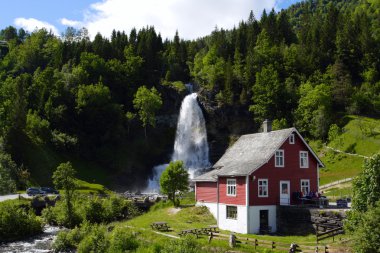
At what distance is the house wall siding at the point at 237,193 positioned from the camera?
120ft

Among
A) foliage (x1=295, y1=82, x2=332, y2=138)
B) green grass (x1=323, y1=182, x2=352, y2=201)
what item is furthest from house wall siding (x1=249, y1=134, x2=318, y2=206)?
foliage (x1=295, y1=82, x2=332, y2=138)

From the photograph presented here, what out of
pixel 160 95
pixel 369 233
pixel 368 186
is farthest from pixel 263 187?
pixel 160 95

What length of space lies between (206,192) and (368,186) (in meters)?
22.4

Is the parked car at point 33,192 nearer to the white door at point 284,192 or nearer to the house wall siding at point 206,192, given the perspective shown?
the house wall siding at point 206,192

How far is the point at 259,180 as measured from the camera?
3712 cm

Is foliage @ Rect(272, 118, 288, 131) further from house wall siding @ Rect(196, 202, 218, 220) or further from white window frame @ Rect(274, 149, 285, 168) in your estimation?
white window frame @ Rect(274, 149, 285, 168)

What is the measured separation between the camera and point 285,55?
3794 inches

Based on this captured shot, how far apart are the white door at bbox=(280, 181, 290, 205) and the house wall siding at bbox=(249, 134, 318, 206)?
0.36 m

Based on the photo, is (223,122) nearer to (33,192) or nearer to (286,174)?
(33,192)

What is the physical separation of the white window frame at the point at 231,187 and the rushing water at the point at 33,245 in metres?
15.6

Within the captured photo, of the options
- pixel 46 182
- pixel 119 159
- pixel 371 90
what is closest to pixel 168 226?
pixel 46 182

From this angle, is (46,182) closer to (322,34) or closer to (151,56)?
(151,56)

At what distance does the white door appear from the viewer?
3847cm

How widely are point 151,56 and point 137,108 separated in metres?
20.7
